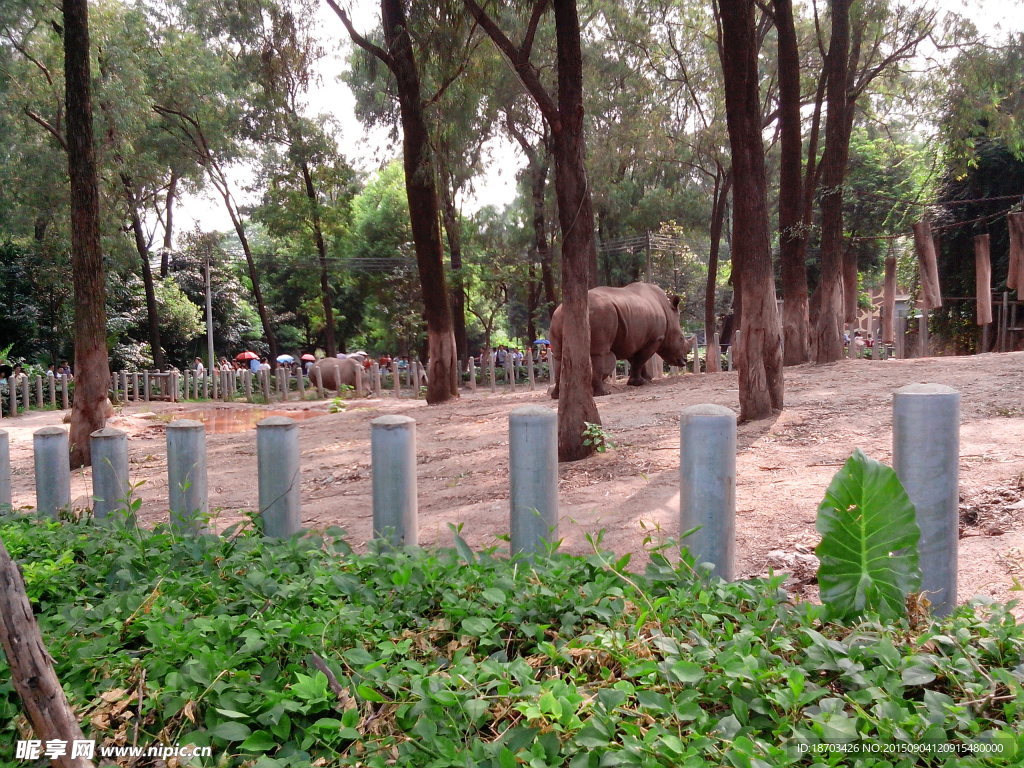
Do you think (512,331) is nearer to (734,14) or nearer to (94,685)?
(734,14)

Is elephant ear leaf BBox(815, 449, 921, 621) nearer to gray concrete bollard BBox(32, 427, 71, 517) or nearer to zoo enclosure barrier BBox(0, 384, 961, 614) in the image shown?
zoo enclosure barrier BBox(0, 384, 961, 614)

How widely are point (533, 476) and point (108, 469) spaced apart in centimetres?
273

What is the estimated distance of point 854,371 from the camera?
481 inches

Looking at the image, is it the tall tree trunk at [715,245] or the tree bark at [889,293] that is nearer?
the tree bark at [889,293]

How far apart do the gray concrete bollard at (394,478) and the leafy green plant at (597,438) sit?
395cm

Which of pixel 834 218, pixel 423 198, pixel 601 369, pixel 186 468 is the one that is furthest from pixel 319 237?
pixel 186 468

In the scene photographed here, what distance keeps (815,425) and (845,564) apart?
563cm

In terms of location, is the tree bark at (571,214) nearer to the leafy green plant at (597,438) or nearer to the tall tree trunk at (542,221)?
the leafy green plant at (597,438)

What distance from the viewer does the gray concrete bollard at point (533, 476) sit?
3.22 meters

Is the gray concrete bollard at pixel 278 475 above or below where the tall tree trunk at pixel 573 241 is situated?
below

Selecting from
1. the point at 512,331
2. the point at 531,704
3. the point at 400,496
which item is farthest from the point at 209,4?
the point at 512,331

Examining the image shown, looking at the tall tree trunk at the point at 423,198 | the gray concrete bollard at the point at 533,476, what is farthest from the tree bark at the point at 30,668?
the tall tree trunk at the point at 423,198

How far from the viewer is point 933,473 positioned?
2.69 m

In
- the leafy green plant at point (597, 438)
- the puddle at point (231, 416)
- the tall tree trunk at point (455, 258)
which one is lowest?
the puddle at point (231, 416)
